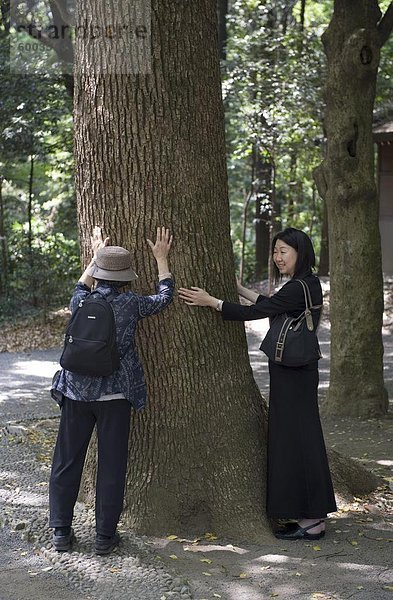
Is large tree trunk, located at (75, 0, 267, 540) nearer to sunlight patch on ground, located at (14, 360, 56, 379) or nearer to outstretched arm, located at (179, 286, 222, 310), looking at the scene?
outstretched arm, located at (179, 286, 222, 310)

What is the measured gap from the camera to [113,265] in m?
5.44

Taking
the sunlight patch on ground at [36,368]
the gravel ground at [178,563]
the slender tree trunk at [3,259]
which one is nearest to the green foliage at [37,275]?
the slender tree trunk at [3,259]

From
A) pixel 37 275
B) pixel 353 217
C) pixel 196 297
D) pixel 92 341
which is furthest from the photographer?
pixel 37 275

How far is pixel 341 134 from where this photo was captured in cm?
1030

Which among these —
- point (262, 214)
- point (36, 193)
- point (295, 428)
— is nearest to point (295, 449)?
point (295, 428)

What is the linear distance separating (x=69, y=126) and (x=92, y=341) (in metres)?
15.0

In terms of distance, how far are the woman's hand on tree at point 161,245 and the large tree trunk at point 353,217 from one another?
4976 mm

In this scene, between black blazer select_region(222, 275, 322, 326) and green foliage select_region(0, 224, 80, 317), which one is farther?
green foliage select_region(0, 224, 80, 317)

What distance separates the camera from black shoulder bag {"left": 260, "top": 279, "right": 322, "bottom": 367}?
585 centimetres

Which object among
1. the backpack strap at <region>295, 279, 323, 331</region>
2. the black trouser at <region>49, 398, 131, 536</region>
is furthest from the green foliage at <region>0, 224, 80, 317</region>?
the black trouser at <region>49, 398, 131, 536</region>

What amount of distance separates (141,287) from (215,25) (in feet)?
6.11

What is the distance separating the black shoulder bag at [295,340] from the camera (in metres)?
5.85

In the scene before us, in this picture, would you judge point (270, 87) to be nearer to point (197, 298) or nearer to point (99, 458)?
point (197, 298)

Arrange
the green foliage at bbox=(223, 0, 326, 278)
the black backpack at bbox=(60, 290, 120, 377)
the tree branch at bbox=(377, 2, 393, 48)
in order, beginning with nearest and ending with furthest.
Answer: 1. the black backpack at bbox=(60, 290, 120, 377)
2. the tree branch at bbox=(377, 2, 393, 48)
3. the green foliage at bbox=(223, 0, 326, 278)
